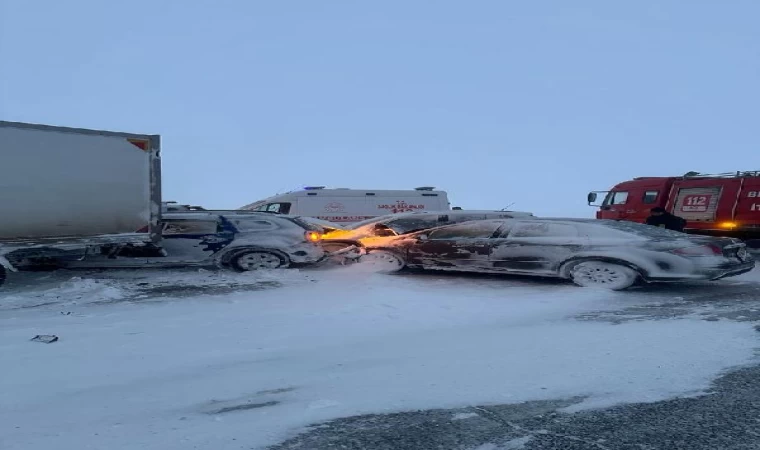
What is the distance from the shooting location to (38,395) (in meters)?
3.45

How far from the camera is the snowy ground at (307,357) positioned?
3.15 metres

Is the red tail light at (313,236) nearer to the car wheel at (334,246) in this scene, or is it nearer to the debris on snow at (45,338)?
the car wheel at (334,246)

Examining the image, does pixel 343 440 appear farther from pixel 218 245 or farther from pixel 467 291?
pixel 218 245

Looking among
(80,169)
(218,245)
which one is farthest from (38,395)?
(218,245)

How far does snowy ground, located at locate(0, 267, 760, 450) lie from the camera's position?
10.3 feet

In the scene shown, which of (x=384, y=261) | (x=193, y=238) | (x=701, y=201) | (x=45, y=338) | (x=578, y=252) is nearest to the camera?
(x=45, y=338)

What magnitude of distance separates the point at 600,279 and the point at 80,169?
7838 mm

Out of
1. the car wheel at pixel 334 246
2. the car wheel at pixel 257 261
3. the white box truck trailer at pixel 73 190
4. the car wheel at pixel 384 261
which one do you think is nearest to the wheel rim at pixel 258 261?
the car wheel at pixel 257 261

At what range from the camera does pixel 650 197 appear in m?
16.0

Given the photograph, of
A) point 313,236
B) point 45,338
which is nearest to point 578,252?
point 313,236

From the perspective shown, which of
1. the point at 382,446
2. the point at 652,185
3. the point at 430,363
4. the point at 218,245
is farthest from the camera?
the point at 652,185

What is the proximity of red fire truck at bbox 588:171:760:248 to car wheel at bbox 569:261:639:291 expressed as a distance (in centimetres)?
837

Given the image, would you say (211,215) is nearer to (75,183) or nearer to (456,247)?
(75,183)

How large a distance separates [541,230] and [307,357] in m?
5.19
